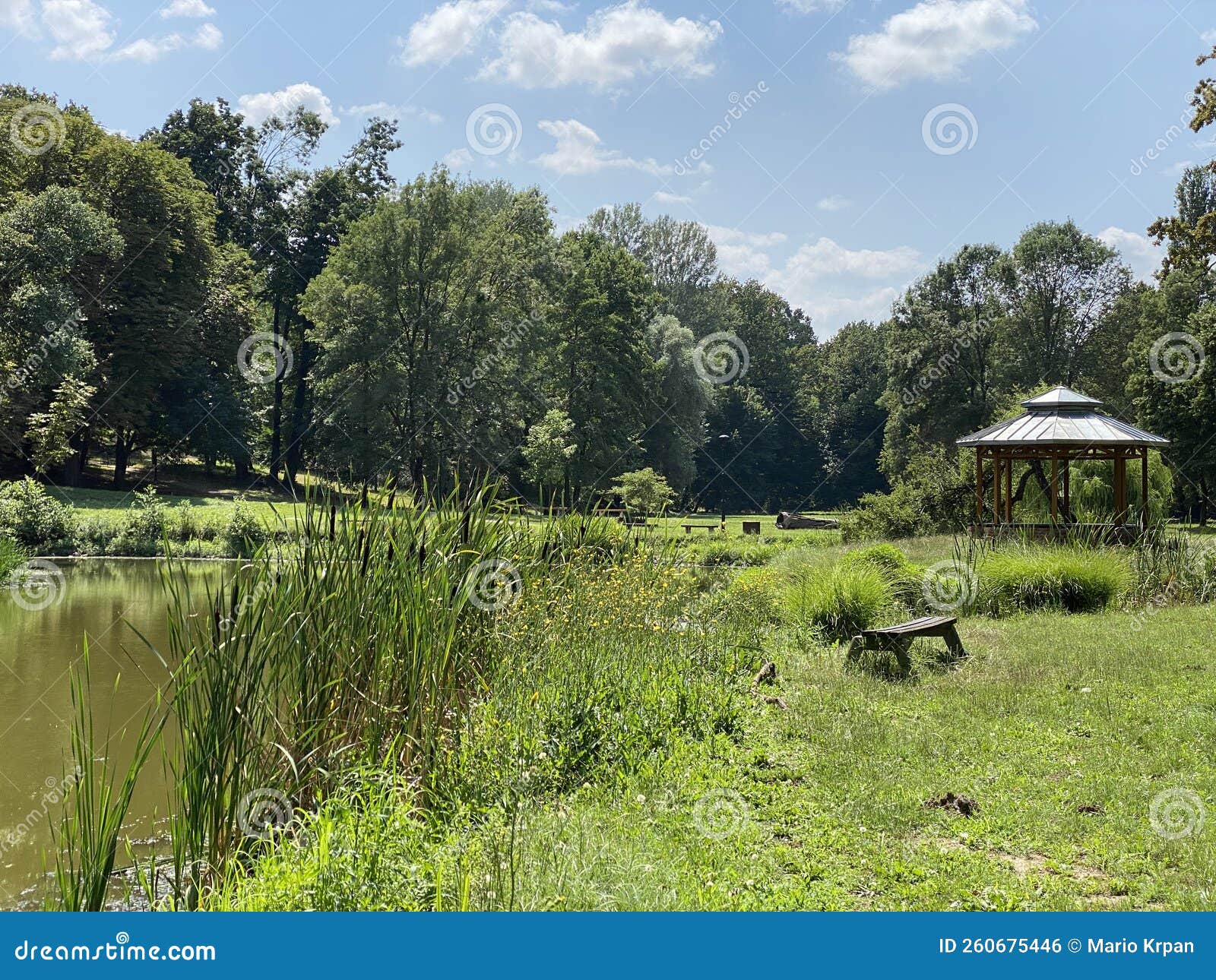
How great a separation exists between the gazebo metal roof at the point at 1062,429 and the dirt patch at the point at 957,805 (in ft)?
41.5

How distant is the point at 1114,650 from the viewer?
358 inches

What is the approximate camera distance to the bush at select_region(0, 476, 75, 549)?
2238 centimetres

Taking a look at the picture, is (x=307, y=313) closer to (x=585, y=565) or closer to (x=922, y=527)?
(x=922, y=527)

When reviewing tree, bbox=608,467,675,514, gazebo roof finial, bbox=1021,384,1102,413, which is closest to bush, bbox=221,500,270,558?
tree, bbox=608,467,675,514

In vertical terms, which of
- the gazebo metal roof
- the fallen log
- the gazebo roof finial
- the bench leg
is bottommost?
the bench leg

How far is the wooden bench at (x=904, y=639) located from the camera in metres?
8.75

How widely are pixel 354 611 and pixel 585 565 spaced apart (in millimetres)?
3165

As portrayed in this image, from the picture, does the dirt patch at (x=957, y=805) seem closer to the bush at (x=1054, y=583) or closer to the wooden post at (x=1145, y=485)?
the bush at (x=1054, y=583)

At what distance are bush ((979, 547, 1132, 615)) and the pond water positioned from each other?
30.0 feet

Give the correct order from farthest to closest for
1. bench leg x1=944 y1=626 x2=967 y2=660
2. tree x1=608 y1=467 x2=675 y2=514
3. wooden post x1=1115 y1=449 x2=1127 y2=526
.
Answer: tree x1=608 y1=467 x2=675 y2=514, wooden post x1=1115 y1=449 x2=1127 y2=526, bench leg x1=944 y1=626 x2=967 y2=660

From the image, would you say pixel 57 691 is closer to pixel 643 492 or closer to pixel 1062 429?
pixel 1062 429

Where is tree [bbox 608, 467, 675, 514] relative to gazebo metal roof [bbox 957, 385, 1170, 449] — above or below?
below

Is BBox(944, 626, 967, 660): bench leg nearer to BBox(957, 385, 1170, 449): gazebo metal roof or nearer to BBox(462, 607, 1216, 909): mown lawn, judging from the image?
BBox(462, 607, 1216, 909): mown lawn
